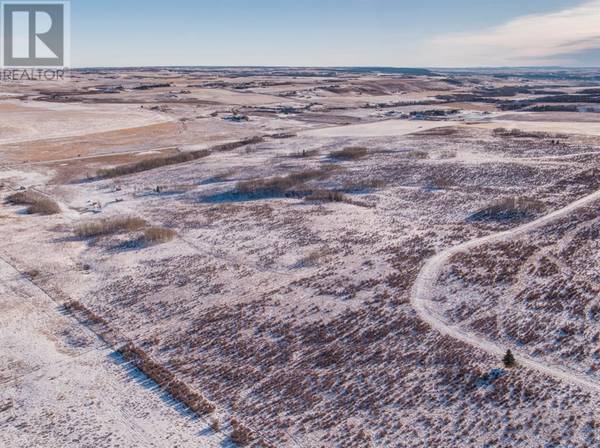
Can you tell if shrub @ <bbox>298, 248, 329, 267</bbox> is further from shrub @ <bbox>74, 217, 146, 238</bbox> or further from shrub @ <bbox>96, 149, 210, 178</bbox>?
shrub @ <bbox>96, 149, 210, 178</bbox>

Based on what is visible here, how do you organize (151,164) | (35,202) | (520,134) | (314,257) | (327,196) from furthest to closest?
(520,134) < (151,164) < (35,202) < (327,196) < (314,257)

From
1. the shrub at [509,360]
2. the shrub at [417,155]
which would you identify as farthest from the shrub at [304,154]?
the shrub at [509,360]

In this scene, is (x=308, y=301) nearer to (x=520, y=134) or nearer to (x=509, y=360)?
(x=509, y=360)

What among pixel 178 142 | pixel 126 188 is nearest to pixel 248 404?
pixel 126 188

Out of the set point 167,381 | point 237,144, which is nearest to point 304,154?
point 237,144

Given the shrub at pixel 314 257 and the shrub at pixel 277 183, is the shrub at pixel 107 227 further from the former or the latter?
the shrub at pixel 314 257

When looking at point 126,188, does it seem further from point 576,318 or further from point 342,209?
point 576,318
